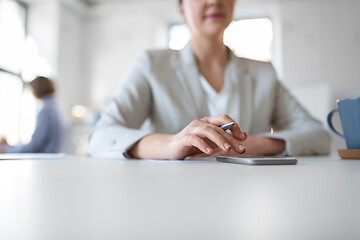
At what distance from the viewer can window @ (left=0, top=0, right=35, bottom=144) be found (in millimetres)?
3506

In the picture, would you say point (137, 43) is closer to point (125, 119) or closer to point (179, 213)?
point (125, 119)

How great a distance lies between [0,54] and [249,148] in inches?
141

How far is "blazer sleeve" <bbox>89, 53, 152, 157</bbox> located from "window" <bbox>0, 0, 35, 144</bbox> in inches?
122

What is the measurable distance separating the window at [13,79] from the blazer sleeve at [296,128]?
3.24 m

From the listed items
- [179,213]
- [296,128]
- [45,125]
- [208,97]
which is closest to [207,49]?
[208,97]

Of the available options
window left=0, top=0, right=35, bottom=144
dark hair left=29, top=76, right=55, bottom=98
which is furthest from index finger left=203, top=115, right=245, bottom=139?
window left=0, top=0, right=35, bottom=144

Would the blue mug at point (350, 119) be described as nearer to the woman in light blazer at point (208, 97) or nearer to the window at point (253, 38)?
the woman in light blazer at point (208, 97)

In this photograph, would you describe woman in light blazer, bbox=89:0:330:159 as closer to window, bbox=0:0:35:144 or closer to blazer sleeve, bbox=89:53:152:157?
blazer sleeve, bbox=89:53:152:157

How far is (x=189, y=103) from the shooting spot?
2.60ft

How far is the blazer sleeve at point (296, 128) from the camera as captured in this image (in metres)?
0.64

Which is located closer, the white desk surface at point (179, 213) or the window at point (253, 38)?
the white desk surface at point (179, 213)

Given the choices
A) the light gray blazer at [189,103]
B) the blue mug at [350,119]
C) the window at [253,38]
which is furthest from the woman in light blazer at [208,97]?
the window at [253,38]

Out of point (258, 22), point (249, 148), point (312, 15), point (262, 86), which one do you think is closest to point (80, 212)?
point (249, 148)

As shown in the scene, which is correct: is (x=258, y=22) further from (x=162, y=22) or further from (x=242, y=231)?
(x=242, y=231)
